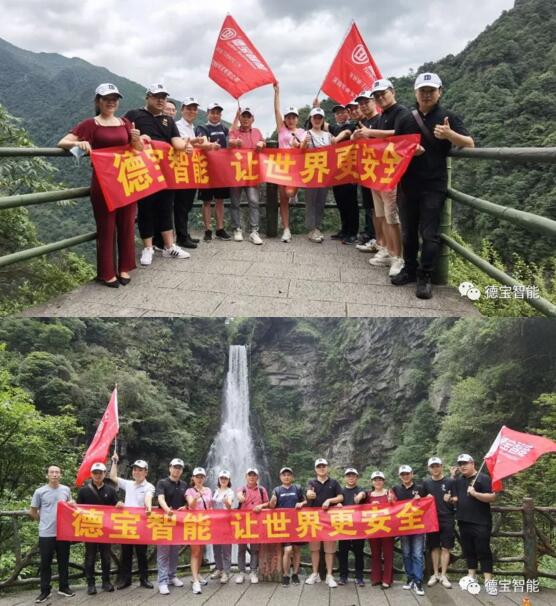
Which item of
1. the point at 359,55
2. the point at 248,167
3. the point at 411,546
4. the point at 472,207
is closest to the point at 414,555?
the point at 411,546

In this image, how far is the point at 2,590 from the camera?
5.82m

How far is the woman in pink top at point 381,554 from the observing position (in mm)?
5727

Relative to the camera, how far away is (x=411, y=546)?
5.78 m

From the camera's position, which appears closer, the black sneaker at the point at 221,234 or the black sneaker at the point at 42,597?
the black sneaker at the point at 42,597

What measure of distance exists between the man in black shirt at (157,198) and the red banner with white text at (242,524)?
2668 mm

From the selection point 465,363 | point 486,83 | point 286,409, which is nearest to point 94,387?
point 465,363

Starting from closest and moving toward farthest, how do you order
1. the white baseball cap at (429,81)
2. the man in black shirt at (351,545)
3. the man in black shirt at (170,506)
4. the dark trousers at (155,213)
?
the white baseball cap at (429,81) < the man in black shirt at (170,506) < the man in black shirt at (351,545) < the dark trousers at (155,213)

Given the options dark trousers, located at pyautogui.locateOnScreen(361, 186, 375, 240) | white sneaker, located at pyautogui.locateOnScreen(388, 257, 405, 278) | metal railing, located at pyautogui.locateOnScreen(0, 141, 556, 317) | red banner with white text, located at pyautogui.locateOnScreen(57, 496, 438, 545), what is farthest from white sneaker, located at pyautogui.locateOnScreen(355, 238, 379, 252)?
red banner with white text, located at pyautogui.locateOnScreen(57, 496, 438, 545)

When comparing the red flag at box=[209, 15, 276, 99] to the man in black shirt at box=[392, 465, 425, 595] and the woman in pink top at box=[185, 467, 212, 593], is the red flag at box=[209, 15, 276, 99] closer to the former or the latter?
the woman in pink top at box=[185, 467, 212, 593]

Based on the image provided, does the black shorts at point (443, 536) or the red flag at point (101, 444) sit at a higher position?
the red flag at point (101, 444)

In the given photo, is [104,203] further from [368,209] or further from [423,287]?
[368,209]

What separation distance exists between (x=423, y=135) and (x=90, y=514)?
4938 millimetres

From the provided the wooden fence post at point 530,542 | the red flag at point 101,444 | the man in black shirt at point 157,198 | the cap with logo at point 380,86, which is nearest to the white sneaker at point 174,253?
the man in black shirt at point 157,198

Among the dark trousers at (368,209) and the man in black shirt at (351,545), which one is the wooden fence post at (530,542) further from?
the dark trousers at (368,209)
